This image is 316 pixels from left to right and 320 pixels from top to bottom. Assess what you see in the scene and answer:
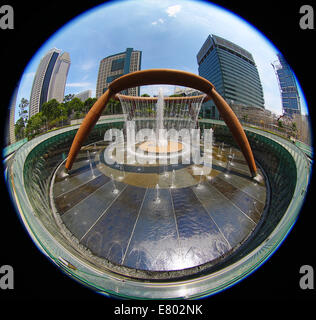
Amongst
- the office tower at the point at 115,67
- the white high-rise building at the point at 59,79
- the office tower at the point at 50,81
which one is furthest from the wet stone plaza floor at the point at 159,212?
the office tower at the point at 115,67

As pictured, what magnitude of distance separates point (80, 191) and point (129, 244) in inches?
162

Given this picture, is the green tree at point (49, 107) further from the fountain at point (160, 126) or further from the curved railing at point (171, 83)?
the fountain at point (160, 126)

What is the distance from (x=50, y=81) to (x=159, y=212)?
9070 millimetres

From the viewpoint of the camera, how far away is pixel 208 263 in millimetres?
3291

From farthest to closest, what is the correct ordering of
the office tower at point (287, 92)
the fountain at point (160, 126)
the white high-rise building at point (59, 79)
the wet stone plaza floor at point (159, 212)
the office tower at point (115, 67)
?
the fountain at point (160, 126) < the office tower at point (115, 67) < the white high-rise building at point (59, 79) < the office tower at point (287, 92) < the wet stone plaza floor at point (159, 212)

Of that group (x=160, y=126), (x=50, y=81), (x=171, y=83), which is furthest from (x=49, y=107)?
(x=160, y=126)

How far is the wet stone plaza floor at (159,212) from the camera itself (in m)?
3.49

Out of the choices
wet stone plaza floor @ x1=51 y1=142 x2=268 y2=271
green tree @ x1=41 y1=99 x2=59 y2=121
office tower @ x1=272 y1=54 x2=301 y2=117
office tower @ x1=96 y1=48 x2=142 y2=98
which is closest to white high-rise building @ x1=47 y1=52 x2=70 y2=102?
green tree @ x1=41 y1=99 x2=59 y2=121

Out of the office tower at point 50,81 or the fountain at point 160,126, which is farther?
the fountain at point 160,126

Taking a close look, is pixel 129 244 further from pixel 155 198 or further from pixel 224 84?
pixel 224 84

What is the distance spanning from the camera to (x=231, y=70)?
Result: 10.5 metres

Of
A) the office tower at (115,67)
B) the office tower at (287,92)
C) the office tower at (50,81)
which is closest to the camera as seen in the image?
the office tower at (287,92)

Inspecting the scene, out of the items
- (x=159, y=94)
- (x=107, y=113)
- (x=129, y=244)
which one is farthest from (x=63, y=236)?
(x=107, y=113)

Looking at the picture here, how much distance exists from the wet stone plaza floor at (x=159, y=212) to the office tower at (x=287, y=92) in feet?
13.2
